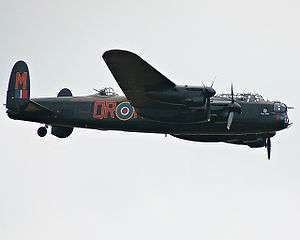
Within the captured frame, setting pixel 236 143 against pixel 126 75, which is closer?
pixel 126 75

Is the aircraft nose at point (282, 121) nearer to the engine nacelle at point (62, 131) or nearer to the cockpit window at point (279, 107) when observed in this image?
the cockpit window at point (279, 107)

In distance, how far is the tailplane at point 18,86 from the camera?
42.2 meters

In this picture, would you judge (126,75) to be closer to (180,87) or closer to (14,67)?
(180,87)

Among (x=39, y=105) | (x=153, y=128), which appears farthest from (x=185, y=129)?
(x=39, y=105)

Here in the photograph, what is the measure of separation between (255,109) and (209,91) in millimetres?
3193

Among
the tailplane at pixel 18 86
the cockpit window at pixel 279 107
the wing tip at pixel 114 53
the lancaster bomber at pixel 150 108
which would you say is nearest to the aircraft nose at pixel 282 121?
the lancaster bomber at pixel 150 108

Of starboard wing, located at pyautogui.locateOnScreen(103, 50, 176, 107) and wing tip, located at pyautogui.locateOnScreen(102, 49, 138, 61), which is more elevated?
wing tip, located at pyautogui.locateOnScreen(102, 49, 138, 61)

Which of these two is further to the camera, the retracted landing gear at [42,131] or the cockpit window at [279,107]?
the retracted landing gear at [42,131]

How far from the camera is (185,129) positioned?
40.8 meters

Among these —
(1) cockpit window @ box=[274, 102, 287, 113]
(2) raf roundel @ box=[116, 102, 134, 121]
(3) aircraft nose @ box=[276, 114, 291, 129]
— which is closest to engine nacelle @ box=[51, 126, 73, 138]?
(2) raf roundel @ box=[116, 102, 134, 121]

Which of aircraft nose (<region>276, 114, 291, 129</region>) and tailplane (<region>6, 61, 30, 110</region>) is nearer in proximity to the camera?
aircraft nose (<region>276, 114, 291, 129</region>)

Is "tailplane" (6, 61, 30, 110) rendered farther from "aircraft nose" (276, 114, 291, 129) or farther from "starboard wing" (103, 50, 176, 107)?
"aircraft nose" (276, 114, 291, 129)

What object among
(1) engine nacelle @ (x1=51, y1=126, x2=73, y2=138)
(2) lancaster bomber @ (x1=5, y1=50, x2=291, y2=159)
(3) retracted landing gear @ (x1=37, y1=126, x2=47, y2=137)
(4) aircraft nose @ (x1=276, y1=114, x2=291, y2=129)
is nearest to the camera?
(2) lancaster bomber @ (x1=5, y1=50, x2=291, y2=159)

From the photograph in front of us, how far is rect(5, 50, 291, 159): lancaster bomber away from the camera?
39.0 m
